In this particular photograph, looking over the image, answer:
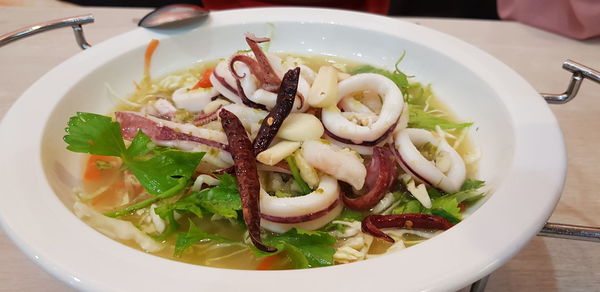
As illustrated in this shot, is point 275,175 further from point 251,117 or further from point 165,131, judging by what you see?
point 165,131

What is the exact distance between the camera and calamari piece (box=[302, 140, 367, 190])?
3.14ft

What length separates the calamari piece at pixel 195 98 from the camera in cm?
127

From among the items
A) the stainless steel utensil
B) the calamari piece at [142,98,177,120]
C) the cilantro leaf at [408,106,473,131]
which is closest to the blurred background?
the stainless steel utensil

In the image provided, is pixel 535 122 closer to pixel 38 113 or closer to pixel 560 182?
pixel 560 182

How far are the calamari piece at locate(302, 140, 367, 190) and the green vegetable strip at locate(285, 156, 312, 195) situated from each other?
30mm

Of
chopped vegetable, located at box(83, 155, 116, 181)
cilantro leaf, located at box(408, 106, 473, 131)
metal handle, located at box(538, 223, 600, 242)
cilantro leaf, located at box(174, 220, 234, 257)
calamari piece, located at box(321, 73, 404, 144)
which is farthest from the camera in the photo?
cilantro leaf, located at box(408, 106, 473, 131)

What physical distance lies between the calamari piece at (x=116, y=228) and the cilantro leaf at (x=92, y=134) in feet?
0.48

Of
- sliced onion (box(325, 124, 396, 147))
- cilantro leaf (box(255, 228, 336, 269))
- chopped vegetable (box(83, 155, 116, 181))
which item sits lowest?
chopped vegetable (box(83, 155, 116, 181))

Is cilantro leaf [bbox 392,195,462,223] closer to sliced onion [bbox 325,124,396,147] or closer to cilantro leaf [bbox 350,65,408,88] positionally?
sliced onion [bbox 325,124,396,147]

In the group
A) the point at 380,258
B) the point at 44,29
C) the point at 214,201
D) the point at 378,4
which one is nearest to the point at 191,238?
the point at 214,201

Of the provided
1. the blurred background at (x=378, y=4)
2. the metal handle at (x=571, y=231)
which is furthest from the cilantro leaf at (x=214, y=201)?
the blurred background at (x=378, y=4)

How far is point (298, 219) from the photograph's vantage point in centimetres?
91

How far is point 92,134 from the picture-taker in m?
1.05

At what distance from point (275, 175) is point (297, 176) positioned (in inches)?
2.9
